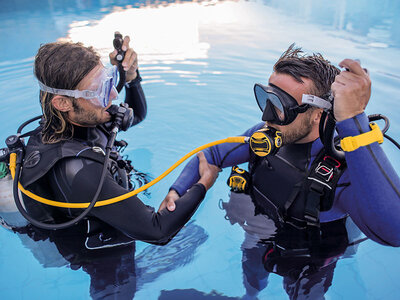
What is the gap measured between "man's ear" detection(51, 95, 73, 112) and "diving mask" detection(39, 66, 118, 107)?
3cm

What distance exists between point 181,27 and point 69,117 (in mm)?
7105

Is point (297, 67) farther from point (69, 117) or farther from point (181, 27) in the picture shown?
point (181, 27)

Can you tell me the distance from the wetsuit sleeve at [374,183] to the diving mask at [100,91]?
1221 mm

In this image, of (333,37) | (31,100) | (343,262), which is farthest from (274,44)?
(343,262)

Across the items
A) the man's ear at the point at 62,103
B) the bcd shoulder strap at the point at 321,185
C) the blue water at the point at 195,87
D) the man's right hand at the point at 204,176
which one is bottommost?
the blue water at the point at 195,87

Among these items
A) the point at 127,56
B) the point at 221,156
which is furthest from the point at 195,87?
the point at 221,156

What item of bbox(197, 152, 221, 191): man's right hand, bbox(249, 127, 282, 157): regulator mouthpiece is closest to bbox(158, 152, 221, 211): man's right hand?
bbox(197, 152, 221, 191): man's right hand

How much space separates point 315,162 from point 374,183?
17.4 inches

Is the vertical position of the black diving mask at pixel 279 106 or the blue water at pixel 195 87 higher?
the black diving mask at pixel 279 106

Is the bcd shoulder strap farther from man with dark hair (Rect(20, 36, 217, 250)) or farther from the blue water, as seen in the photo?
the blue water

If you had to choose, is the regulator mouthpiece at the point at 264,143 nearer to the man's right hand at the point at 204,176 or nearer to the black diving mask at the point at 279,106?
the black diving mask at the point at 279,106

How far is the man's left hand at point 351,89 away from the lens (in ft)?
4.31

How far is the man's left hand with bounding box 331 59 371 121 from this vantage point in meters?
1.31

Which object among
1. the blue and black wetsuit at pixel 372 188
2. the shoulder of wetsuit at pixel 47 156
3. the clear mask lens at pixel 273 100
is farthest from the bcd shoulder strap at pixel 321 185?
the shoulder of wetsuit at pixel 47 156
